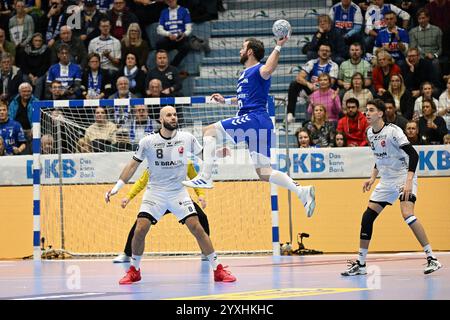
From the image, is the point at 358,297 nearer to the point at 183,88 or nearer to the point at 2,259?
the point at 2,259

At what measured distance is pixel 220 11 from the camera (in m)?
26.4

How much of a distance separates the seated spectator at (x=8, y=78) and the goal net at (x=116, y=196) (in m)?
3.79

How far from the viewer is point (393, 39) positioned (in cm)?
2347

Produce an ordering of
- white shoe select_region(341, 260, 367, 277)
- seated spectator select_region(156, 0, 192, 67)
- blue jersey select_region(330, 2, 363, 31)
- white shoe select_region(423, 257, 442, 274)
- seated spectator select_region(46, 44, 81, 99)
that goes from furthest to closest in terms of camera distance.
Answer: seated spectator select_region(156, 0, 192, 67) → seated spectator select_region(46, 44, 81, 99) → blue jersey select_region(330, 2, 363, 31) → white shoe select_region(341, 260, 367, 277) → white shoe select_region(423, 257, 442, 274)

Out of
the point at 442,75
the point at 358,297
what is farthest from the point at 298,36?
the point at 358,297

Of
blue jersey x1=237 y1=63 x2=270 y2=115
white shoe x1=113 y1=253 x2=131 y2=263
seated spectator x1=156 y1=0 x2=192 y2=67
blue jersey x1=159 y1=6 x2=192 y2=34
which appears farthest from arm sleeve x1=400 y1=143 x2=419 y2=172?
blue jersey x1=159 y1=6 x2=192 y2=34

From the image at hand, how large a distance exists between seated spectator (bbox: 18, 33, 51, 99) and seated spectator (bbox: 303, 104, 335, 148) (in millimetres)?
7419

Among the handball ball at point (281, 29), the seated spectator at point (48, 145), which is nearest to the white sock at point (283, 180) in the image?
the handball ball at point (281, 29)

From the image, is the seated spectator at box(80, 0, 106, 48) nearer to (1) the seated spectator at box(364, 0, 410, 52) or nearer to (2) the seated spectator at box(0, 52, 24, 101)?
(2) the seated spectator at box(0, 52, 24, 101)

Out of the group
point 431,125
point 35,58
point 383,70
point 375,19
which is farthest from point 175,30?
point 431,125

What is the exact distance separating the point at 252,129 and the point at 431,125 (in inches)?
294

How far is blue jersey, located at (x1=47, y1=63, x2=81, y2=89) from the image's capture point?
24.3m

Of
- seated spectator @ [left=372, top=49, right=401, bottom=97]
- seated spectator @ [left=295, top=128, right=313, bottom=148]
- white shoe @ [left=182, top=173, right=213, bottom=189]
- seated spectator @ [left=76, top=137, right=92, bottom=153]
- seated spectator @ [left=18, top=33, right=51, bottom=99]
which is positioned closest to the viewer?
white shoe @ [left=182, top=173, right=213, bottom=189]

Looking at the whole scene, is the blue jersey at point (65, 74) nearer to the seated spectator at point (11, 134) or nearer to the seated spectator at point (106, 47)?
the seated spectator at point (106, 47)
